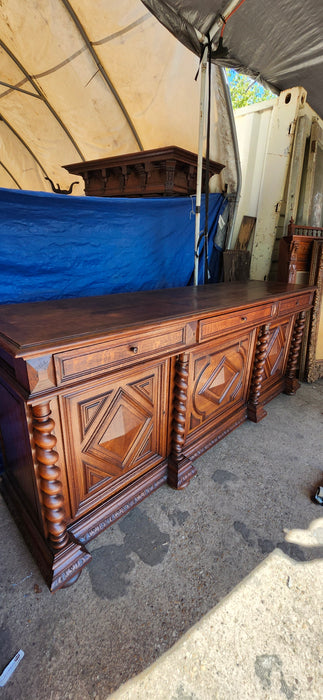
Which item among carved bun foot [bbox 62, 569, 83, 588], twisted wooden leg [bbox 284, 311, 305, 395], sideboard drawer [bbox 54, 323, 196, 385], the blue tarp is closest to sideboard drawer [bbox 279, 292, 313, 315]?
twisted wooden leg [bbox 284, 311, 305, 395]

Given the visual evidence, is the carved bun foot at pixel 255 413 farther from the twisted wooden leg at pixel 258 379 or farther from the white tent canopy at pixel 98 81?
the white tent canopy at pixel 98 81

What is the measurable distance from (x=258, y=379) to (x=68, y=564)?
151cm

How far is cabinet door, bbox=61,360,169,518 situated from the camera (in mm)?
1091

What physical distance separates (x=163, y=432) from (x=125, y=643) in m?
0.76

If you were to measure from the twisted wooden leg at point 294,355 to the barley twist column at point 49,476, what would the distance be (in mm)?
2078

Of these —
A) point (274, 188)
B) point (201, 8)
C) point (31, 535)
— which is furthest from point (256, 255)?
point (31, 535)

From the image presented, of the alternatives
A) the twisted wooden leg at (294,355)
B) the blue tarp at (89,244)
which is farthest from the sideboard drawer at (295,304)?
the blue tarp at (89,244)

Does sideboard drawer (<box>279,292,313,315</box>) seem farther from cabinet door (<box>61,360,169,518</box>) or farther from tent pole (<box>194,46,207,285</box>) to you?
cabinet door (<box>61,360,169,518</box>)

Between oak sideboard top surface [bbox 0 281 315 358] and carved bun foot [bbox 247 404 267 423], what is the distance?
746 millimetres

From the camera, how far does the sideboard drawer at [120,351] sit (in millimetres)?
934

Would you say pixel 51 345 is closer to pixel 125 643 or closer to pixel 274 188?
pixel 125 643

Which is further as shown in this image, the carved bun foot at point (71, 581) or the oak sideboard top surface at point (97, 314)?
the carved bun foot at point (71, 581)

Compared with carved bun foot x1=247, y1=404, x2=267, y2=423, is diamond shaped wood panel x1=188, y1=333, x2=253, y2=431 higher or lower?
higher

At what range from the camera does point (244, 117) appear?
3146mm
